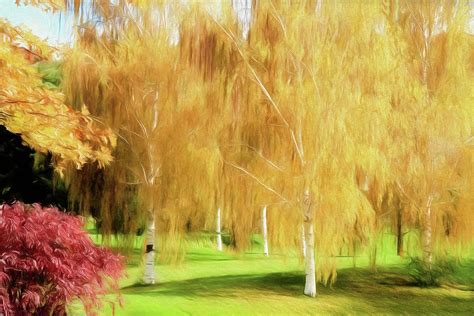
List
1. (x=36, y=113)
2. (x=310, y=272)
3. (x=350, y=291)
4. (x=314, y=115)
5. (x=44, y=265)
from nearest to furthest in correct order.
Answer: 1. (x=44, y=265)
2. (x=36, y=113)
3. (x=314, y=115)
4. (x=310, y=272)
5. (x=350, y=291)

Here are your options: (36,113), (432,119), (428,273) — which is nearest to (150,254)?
(428,273)

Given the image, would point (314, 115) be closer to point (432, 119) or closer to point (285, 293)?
point (432, 119)

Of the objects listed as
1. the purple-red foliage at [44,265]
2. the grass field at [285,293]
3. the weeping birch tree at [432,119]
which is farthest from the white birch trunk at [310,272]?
the purple-red foliage at [44,265]

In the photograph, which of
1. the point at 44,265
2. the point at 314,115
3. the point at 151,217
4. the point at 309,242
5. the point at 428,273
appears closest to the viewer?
the point at 44,265

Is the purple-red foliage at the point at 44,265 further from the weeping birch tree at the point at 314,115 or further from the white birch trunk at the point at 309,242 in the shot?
the white birch trunk at the point at 309,242

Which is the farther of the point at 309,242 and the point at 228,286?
the point at 228,286

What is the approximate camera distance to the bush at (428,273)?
9.57 meters

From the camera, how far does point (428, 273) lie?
377 inches

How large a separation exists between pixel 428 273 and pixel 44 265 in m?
6.49

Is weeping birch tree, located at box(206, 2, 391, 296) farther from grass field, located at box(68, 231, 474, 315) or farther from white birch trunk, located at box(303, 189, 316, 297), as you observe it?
grass field, located at box(68, 231, 474, 315)

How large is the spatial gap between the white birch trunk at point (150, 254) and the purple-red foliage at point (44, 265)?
4.92m

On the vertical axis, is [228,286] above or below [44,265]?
below

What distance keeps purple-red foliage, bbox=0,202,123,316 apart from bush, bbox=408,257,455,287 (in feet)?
19.4

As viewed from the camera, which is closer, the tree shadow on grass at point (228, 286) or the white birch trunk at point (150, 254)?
the tree shadow on grass at point (228, 286)
